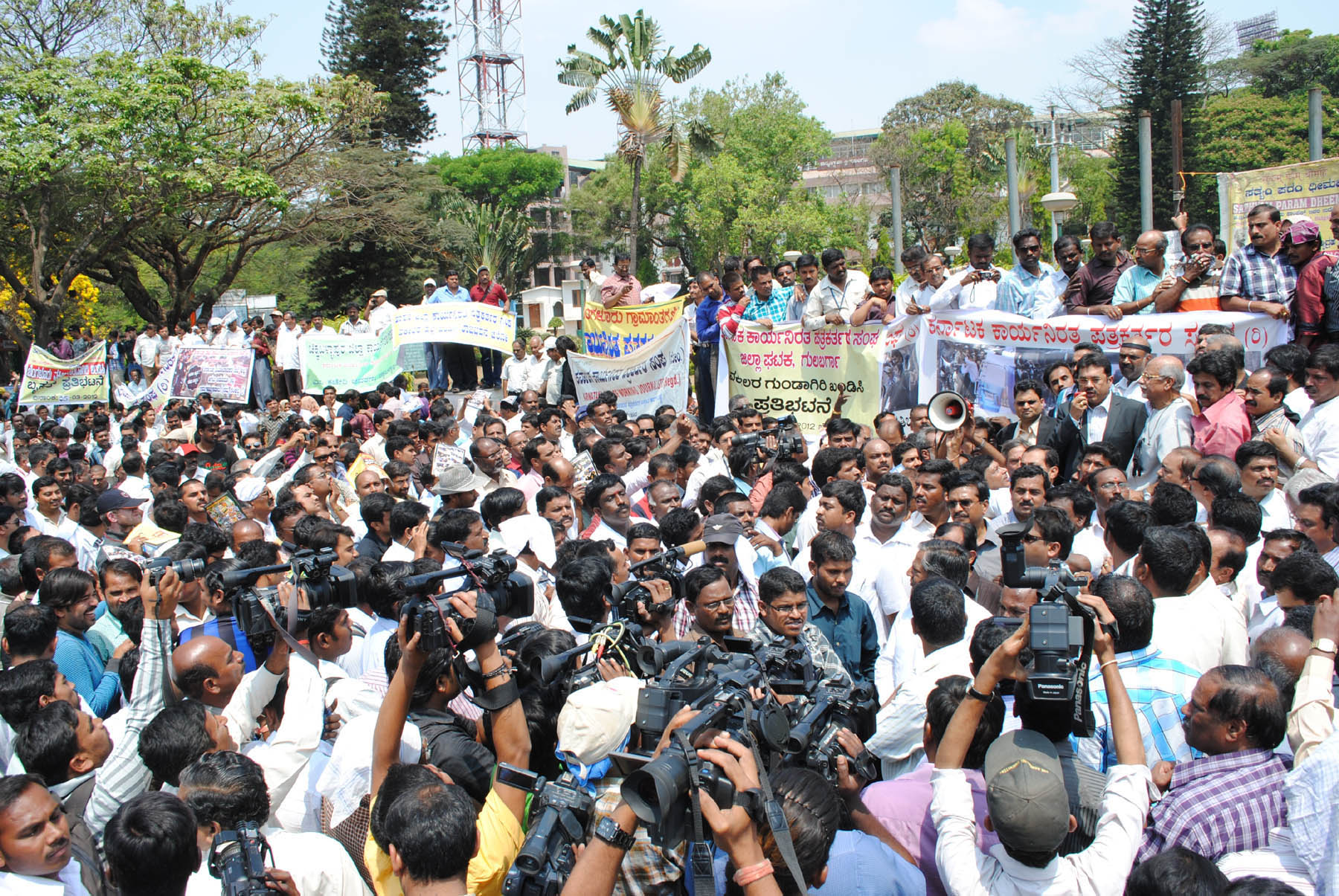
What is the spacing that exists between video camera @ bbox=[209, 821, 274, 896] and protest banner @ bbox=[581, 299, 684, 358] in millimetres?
8284

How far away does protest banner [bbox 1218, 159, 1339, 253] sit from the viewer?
967 centimetres

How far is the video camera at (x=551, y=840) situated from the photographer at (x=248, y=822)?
0.78 m

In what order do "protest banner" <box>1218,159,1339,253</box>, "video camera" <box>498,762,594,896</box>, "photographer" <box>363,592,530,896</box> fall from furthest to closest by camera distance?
"protest banner" <box>1218,159,1339,253</box> → "photographer" <box>363,592,530,896</box> → "video camera" <box>498,762,594,896</box>

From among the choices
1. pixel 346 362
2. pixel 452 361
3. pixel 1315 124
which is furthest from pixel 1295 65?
pixel 346 362

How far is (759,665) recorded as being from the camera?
3.05 metres

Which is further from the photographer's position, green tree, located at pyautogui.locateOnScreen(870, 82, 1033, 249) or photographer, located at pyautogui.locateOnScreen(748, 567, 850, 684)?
green tree, located at pyautogui.locateOnScreen(870, 82, 1033, 249)

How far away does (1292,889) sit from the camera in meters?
2.35

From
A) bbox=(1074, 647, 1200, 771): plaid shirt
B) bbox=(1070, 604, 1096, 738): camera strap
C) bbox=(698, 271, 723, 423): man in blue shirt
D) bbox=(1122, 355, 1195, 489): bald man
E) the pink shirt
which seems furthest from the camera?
bbox=(698, 271, 723, 423): man in blue shirt

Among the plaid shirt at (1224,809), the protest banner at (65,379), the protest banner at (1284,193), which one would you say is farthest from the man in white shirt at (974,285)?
the protest banner at (65,379)

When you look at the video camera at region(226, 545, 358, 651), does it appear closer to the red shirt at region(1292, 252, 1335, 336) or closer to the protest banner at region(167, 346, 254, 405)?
the red shirt at region(1292, 252, 1335, 336)

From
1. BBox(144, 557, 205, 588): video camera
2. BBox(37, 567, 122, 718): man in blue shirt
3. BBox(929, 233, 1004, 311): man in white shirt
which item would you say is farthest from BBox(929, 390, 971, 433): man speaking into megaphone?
BBox(37, 567, 122, 718): man in blue shirt

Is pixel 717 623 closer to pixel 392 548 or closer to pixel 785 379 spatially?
pixel 392 548

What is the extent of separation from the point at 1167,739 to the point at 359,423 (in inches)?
370

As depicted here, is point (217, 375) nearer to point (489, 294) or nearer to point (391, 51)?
point (489, 294)
